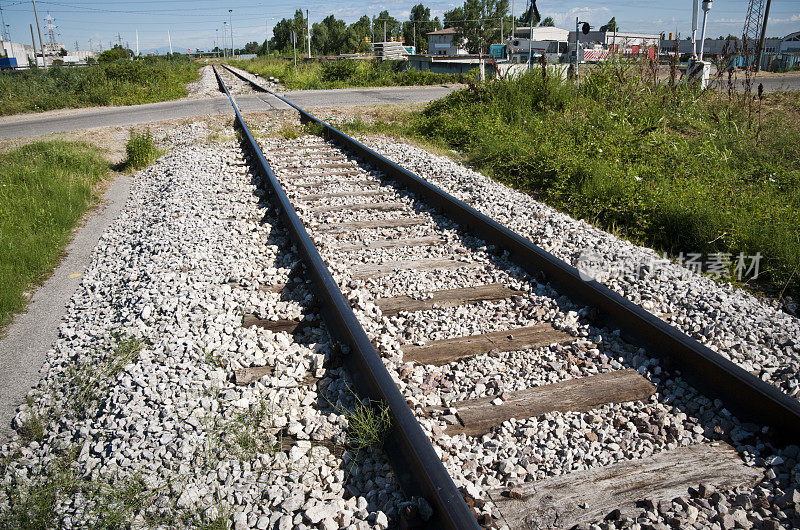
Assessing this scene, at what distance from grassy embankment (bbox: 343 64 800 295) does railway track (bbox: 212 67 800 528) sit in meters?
1.90

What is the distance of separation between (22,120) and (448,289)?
56.4ft

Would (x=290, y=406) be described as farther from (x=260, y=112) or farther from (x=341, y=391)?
(x=260, y=112)

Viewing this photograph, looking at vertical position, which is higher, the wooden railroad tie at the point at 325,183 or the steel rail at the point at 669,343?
the wooden railroad tie at the point at 325,183

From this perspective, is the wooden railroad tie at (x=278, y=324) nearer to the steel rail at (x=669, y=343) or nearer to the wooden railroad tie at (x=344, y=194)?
the steel rail at (x=669, y=343)

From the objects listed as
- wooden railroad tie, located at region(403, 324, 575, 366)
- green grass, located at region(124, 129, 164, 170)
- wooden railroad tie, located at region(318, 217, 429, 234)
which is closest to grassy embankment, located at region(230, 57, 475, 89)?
green grass, located at region(124, 129, 164, 170)

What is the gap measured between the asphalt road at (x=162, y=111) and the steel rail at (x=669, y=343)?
11.9 m

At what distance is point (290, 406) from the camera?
2.84m

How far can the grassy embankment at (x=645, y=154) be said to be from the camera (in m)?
5.16

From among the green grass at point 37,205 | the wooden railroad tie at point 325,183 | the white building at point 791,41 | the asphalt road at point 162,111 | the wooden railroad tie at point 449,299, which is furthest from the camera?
the white building at point 791,41

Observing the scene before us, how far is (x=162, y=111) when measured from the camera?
1638 cm

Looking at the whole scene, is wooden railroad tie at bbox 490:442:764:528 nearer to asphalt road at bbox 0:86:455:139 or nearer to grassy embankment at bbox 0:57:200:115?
asphalt road at bbox 0:86:455:139

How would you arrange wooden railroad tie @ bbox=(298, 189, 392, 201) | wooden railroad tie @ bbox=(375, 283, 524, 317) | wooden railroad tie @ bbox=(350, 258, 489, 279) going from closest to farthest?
wooden railroad tie @ bbox=(375, 283, 524, 317), wooden railroad tie @ bbox=(350, 258, 489, 279), wooden railroad tie @ bbox=(298, 189, 392, 201)

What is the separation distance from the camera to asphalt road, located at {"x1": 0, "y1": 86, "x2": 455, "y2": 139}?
14086 mm

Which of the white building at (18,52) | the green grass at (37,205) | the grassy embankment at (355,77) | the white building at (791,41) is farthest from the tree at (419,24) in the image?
the green grass at (37,205)
